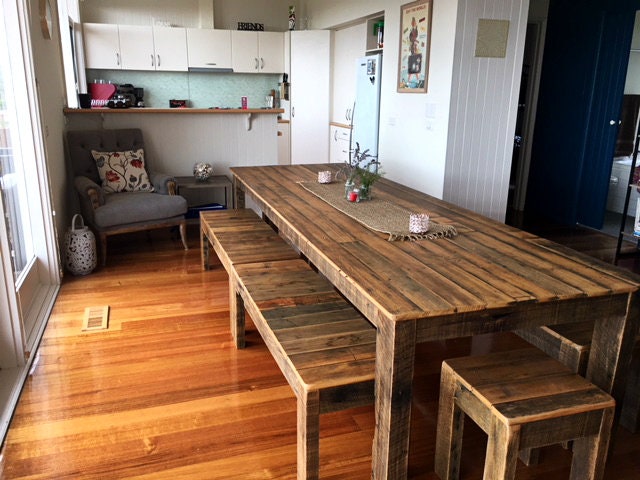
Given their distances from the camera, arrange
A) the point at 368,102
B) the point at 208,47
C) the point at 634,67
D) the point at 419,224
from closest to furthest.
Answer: the point at 419,224, the point at 634,67, the point at 368,102, the point at 208,47

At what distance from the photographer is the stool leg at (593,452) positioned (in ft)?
5.06

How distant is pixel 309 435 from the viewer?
162 cm

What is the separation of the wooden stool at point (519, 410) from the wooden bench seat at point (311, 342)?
0.29 meters

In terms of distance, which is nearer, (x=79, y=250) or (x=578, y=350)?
(x=578, y=350)

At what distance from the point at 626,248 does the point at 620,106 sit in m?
1.29

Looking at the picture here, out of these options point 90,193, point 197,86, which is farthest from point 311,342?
point 197,86

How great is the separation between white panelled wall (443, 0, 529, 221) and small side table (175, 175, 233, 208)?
1855 millimetres

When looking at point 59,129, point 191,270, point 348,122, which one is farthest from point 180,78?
point 191,270

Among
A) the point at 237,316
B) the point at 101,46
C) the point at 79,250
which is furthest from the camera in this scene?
the point at 101,46

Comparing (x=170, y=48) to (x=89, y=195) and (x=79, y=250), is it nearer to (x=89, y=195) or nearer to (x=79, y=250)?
(x=89, y=195)

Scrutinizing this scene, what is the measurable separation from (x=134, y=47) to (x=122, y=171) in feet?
10.5

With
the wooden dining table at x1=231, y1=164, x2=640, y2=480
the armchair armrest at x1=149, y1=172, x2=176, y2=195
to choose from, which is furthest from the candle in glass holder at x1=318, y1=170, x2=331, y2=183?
the armchair armrest at x1=149, y1=172, x2=176, y2=195

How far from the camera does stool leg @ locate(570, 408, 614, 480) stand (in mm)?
1542

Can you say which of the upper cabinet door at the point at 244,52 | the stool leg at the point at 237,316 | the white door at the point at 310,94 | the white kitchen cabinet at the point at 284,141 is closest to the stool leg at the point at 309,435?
the stool leg at the point at 237,316
